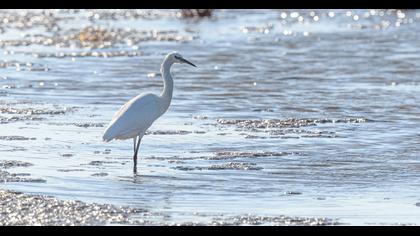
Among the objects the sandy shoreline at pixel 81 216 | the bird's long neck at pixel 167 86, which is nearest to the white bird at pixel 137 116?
the bird's long neck at pixel 167 86

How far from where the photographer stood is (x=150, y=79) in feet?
68.1

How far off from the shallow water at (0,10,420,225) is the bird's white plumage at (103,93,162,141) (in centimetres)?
34

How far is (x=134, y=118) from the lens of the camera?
11.9 metres

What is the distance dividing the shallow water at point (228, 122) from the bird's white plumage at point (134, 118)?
339 mm

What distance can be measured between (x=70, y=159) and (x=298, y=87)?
8112mm

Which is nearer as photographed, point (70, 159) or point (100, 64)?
point (70, 159)

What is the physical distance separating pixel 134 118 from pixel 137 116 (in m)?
0.07

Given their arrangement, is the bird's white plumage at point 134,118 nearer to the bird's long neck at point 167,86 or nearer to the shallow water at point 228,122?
the bird's long neck at point 167,86

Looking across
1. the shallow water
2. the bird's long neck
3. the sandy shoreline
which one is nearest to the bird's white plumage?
the bird's long neck

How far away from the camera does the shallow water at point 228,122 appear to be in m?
9.98

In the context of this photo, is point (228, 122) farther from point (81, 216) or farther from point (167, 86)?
point (81, 216)
